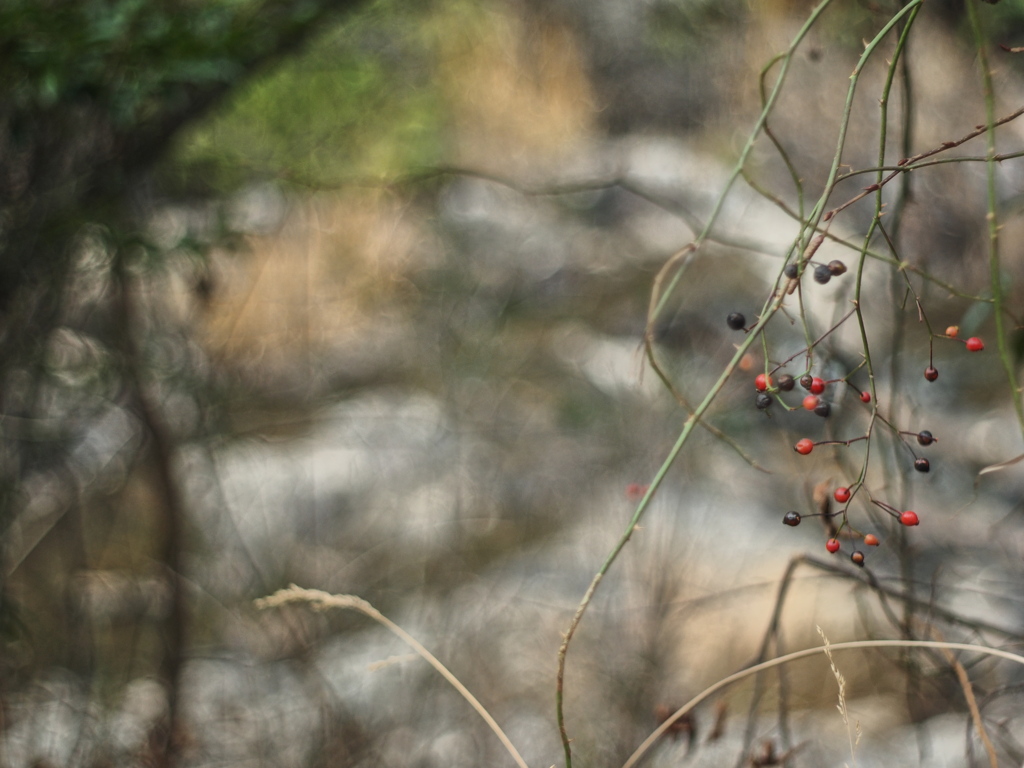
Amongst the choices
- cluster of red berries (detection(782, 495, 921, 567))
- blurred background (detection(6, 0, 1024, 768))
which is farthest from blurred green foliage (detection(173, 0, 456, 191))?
cluster of red berries (detection(782, 495, 921, 567))

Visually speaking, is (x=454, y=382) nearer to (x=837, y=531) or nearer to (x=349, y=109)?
(x=349, y=109)

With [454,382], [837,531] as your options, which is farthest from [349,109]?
[837,531]

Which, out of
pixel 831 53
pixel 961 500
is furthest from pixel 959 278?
pixel 831 53

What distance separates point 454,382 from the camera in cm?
317

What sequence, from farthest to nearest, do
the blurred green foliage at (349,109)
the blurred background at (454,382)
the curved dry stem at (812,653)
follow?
the blurred green foliage at (349,109), the blurred background at (454,382), the curved dry stem at (812,653)

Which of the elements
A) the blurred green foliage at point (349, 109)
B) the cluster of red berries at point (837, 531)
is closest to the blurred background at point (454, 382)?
the blurred green foliage at point (349, 109)

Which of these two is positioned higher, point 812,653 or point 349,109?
point 349,109

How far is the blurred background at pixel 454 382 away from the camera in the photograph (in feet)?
5.60

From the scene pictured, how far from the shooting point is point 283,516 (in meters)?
3.11

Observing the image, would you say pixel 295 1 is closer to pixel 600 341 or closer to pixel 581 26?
pixel 600 341

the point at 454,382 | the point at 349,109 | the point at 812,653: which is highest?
the point at 349,109

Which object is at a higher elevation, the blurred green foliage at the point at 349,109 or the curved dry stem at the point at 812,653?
the blurred green foliage at the point at 349,109

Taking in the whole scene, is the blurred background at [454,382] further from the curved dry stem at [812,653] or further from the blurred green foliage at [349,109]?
the curved dry stem at [812,653]

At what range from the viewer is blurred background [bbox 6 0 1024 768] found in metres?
1.71
